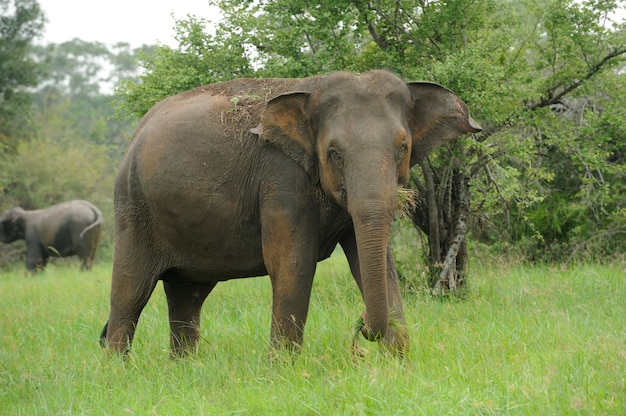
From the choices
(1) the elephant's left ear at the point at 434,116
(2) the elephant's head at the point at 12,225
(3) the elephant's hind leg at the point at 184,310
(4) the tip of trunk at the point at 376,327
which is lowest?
(2) the elephant's head at the point at 12,225

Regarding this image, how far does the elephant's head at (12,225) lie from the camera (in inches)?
910

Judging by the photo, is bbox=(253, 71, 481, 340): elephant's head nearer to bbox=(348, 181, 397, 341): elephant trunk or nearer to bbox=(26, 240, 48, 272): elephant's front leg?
bbox=(348, 181, 397, 341): elephant trunk

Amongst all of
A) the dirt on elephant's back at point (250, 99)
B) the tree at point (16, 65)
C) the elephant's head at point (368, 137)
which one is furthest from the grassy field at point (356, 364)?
the tree at point (16, 65)

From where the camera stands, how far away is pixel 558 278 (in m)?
9.88

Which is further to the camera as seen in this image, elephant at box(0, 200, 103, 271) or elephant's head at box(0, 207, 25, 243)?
elephant's head at box(0, 207, 25, 243)

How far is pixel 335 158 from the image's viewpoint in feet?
18.2

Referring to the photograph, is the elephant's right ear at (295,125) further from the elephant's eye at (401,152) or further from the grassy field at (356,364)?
the grassy field at (356,364)

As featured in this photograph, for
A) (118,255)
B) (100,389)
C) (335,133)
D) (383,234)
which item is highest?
(335,133)

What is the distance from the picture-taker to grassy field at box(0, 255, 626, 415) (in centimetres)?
464

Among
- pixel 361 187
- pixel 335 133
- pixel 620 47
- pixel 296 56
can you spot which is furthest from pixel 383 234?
pixel 620 47

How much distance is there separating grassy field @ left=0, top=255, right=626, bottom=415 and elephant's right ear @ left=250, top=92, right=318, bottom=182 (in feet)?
4.51

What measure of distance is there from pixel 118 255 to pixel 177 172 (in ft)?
3.30

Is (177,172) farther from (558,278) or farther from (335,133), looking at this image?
(558,278)

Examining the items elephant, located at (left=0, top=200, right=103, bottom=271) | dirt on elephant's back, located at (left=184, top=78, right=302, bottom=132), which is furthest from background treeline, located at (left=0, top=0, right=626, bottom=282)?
elephant, located at (left=0, top=200, right=103, bottom=271)
